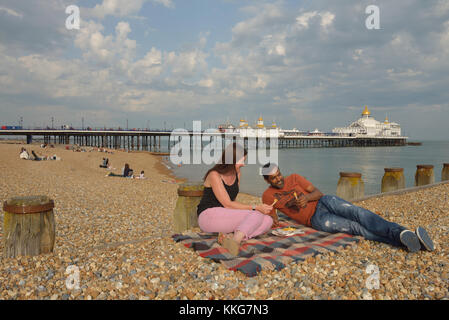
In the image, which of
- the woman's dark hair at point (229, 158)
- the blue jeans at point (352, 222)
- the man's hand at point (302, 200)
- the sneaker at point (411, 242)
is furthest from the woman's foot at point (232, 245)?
the sneaker at point (411, 242)

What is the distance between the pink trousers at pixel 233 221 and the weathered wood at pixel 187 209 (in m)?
0.54

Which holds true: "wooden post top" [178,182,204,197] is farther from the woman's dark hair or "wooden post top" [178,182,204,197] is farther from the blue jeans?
the blue jeans

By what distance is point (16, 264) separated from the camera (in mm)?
2920

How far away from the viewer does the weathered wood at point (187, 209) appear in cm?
415

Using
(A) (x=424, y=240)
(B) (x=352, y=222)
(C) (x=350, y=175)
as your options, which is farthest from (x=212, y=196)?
(C) (x=350, y=175)

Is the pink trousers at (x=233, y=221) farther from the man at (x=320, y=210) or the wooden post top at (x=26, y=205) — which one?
the wooden post top at (x=26, y=205)

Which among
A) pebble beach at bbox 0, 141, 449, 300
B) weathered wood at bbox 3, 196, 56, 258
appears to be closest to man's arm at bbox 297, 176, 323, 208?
pebble beach at bbox 0, 141, 449, 300

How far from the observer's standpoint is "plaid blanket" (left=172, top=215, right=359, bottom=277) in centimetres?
277

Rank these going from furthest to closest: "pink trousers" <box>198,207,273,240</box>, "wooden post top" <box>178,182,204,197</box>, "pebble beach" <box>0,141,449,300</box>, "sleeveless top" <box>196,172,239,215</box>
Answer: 1. "wooden post top" <box>178,182,204,197</box>
2. "sleeveless top" <box>196,172,239,215</box>
3. "pink trousers" <box>198,207,273,240</box>
4. "pebble beach" <box>0,141,449,300</box>

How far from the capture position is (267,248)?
10.7 feet
